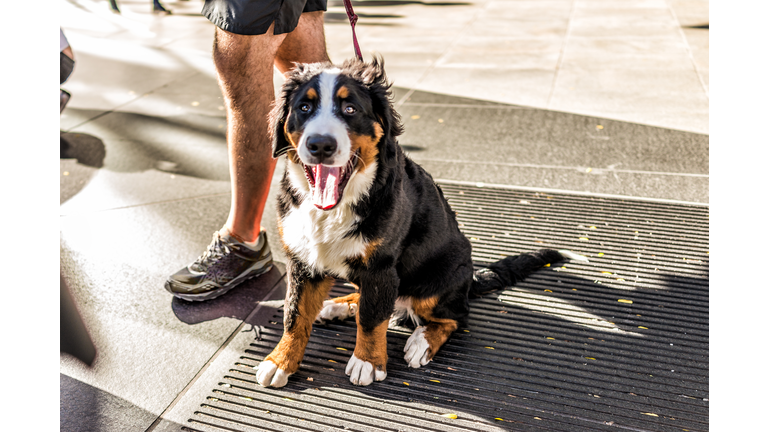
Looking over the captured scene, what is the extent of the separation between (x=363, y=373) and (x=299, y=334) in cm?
31

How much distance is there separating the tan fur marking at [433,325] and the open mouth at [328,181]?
0.68 meters

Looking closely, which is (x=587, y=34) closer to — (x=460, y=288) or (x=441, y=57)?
(x=441, y=57)

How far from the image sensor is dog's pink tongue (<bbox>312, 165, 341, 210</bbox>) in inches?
84.3

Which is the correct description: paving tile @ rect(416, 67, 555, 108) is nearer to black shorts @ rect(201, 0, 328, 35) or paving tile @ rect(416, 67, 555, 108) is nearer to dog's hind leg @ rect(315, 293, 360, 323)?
black shorts @ rect(201, 0, 328, 35)

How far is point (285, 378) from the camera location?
93.4 inches

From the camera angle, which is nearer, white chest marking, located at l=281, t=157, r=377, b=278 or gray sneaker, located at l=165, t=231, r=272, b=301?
white chest marking, located at l=281, t=157, r=377, b=278

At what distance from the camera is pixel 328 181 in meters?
2.15

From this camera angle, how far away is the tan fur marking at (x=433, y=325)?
252 centimetres

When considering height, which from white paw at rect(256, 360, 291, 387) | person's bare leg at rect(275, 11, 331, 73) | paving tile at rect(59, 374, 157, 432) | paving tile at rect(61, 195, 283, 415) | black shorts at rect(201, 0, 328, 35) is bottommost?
paving tile at rect(61, 195, 283, 415)

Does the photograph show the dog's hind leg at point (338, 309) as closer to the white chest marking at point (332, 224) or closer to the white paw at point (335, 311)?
the white paw at point (335, 311)

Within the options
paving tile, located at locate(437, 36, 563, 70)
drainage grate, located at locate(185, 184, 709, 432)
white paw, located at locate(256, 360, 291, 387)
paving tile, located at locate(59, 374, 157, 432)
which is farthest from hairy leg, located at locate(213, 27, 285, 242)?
paving tile, located at locate(437, 36, 563, 70)

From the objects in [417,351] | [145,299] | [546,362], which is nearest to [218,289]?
[145,299]

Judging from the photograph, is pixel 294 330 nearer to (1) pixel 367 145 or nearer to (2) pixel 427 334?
(2) pixel 427 334

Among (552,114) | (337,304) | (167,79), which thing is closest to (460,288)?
(337,304)
